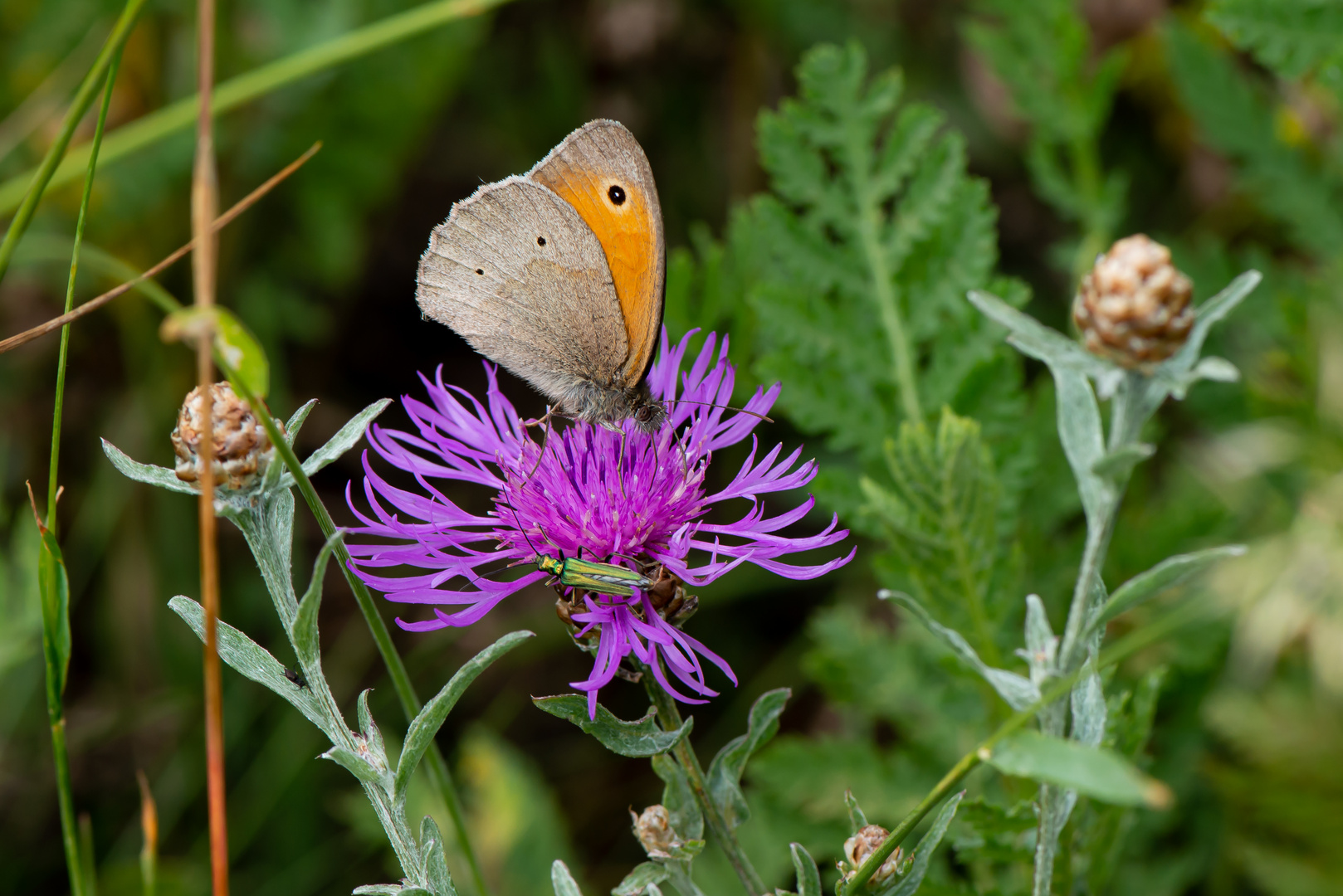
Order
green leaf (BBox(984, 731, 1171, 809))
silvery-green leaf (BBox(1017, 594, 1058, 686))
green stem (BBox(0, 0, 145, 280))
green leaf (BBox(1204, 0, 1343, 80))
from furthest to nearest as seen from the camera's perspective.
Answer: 1. green leaf (BBox(1204, 0, 1343, 80))
2. green stem (BBox(0, 0, 145, 280))
3. silvery-green leaf (BBox(1017, 594, 1058, 686))
4. green leaf (BBox(984, 731, 1171, 809))

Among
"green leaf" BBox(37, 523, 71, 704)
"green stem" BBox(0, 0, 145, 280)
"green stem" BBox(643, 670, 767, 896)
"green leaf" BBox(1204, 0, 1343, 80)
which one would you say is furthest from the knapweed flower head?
"green leaf" BBox(1204, 0, 1343, 80)

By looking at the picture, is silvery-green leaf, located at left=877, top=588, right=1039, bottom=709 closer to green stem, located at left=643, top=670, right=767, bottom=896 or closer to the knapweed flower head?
the knapweed flower head

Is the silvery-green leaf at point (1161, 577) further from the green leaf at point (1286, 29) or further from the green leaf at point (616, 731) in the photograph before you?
the green leaf at point (1286, 29)

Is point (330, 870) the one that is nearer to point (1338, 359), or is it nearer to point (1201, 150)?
point (1338, 359)

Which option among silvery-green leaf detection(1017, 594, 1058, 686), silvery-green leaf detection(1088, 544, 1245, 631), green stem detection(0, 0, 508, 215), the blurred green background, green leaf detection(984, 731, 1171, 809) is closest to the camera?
green leaf detection(984, 731, 1171, 809)

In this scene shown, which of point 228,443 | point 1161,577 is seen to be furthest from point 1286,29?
point 228,443

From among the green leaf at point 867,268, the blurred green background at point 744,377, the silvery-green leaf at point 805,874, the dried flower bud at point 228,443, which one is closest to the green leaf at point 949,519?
the blurred green background at point 744,377

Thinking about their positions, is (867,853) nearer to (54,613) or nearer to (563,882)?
(563,882)
